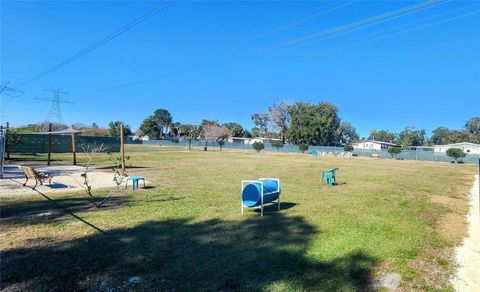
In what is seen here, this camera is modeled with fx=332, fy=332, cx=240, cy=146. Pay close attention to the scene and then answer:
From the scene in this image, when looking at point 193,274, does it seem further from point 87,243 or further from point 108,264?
point 87,243

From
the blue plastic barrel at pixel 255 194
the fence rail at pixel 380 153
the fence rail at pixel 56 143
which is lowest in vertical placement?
the fence rail at pixel 380 153

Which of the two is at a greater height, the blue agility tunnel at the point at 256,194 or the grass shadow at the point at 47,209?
the blue agility tunnel at the point at 256,194

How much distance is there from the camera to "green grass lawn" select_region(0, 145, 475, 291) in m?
4.42

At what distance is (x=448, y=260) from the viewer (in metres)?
5.40

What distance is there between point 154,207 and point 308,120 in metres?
75.6

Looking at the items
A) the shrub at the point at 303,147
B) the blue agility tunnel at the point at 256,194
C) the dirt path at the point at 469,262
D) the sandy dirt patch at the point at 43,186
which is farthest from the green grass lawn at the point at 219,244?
the shrub at the point at 303,147

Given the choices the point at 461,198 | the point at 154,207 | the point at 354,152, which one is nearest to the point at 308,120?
the point at 354,152

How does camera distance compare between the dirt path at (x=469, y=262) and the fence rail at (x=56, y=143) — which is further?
the fence rail at (x=56, y=143)

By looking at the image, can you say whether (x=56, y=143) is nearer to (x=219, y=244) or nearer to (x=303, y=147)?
(x=303, y=147)

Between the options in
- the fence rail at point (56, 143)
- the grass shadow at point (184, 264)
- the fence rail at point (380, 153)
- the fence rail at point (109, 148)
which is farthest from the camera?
the fence rail at point (380, 153)

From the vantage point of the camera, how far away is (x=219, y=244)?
5941mm

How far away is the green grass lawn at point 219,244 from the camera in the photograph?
14.5 feet

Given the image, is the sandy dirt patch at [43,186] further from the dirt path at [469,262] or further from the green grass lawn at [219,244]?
the dirt path at [469,262]

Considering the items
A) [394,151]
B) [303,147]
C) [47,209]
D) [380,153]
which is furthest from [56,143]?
[380,153]
